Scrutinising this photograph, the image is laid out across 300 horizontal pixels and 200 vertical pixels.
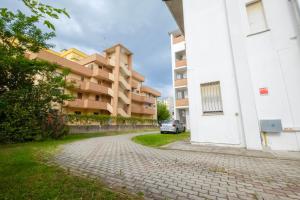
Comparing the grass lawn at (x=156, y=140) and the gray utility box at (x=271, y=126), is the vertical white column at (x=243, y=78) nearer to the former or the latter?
the gray utility box at (x=271, y=126)

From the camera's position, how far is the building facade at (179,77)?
80.1 ft

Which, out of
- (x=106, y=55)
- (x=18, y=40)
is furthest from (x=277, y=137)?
(x=106, y=55)

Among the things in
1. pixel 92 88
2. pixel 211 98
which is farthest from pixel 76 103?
pixel 211 98

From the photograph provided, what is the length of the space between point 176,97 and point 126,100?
41.3ft

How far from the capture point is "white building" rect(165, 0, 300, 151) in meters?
6.90

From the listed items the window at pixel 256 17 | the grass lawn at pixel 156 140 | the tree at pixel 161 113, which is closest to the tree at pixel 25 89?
the grass lawn at pixel 156 140

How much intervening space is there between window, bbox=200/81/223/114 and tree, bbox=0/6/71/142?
36.5 feet

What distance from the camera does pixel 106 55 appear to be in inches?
1334

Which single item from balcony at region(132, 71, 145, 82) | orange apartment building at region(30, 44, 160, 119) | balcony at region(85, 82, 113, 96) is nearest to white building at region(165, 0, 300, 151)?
orange apartment building at region(30, 44, 160, 119)

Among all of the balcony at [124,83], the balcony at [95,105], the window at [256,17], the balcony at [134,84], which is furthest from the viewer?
the balcony at [134,84]

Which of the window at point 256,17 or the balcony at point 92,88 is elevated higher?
the balcony at point 92,88

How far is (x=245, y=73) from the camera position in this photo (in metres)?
7.60

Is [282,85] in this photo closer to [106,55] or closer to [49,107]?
[49,107]

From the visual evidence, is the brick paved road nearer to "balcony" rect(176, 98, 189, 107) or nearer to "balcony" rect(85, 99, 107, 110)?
"balcony" rect(176, 98, 189, 107)
